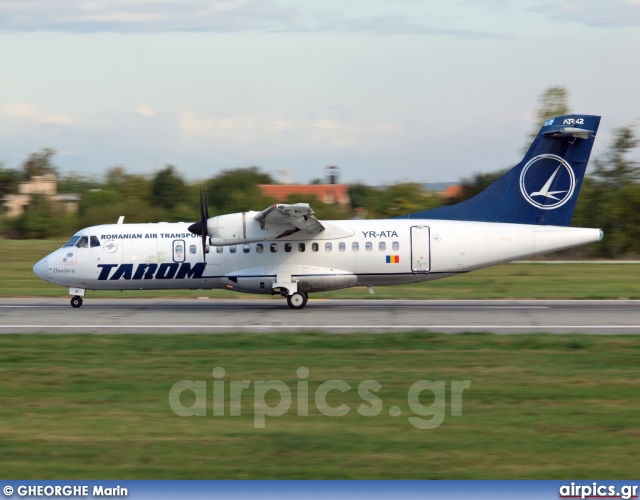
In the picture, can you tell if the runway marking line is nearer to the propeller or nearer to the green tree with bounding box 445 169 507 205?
the propeller

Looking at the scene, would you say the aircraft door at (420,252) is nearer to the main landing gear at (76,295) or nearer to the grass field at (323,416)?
the grass field at (323,416)

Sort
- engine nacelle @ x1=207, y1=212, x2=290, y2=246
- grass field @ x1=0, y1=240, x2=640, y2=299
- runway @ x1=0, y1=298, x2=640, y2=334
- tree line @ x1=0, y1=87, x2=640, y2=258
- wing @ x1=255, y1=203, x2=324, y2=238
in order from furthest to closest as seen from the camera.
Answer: tree line @ x1=0, y1=87, x2=640, y2=258 → grass field @ x1=0, y1=240, x2=640, y2=299 → engine nacelle @ x1=207, y1=212, x2=290, y2=246 → wing @ x1=255, y1=203, x2=324, y2=238 → runway @ x1=0, y1=298, x2=640, y2=334

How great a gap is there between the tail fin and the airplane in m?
0.03

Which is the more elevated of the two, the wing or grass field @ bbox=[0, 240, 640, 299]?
the wing

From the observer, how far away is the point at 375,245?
22.2m

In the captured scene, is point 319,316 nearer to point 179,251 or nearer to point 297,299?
point 297,299

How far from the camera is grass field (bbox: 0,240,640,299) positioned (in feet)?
89.4

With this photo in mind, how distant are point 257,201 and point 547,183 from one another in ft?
103

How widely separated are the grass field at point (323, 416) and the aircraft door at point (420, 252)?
4856mm

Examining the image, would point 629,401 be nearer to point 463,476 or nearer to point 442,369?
point 442,369

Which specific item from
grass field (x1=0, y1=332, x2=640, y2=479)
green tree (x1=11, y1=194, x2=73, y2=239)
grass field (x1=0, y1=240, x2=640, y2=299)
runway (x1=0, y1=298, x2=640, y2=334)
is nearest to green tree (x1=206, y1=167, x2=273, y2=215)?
green tree (x1=11, y1=194, x2=73, y2=239)

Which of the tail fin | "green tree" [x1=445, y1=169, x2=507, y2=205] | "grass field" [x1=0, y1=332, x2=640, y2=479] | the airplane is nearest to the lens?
"grass field" [x1=0, y1=332, x2=640, y2=479]

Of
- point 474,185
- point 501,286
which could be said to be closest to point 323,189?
point 474,185

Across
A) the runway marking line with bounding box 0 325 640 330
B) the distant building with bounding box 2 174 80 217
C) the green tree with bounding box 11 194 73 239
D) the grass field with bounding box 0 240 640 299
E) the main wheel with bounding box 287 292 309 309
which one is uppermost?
the distant building with bounding box 2 174 80 217
